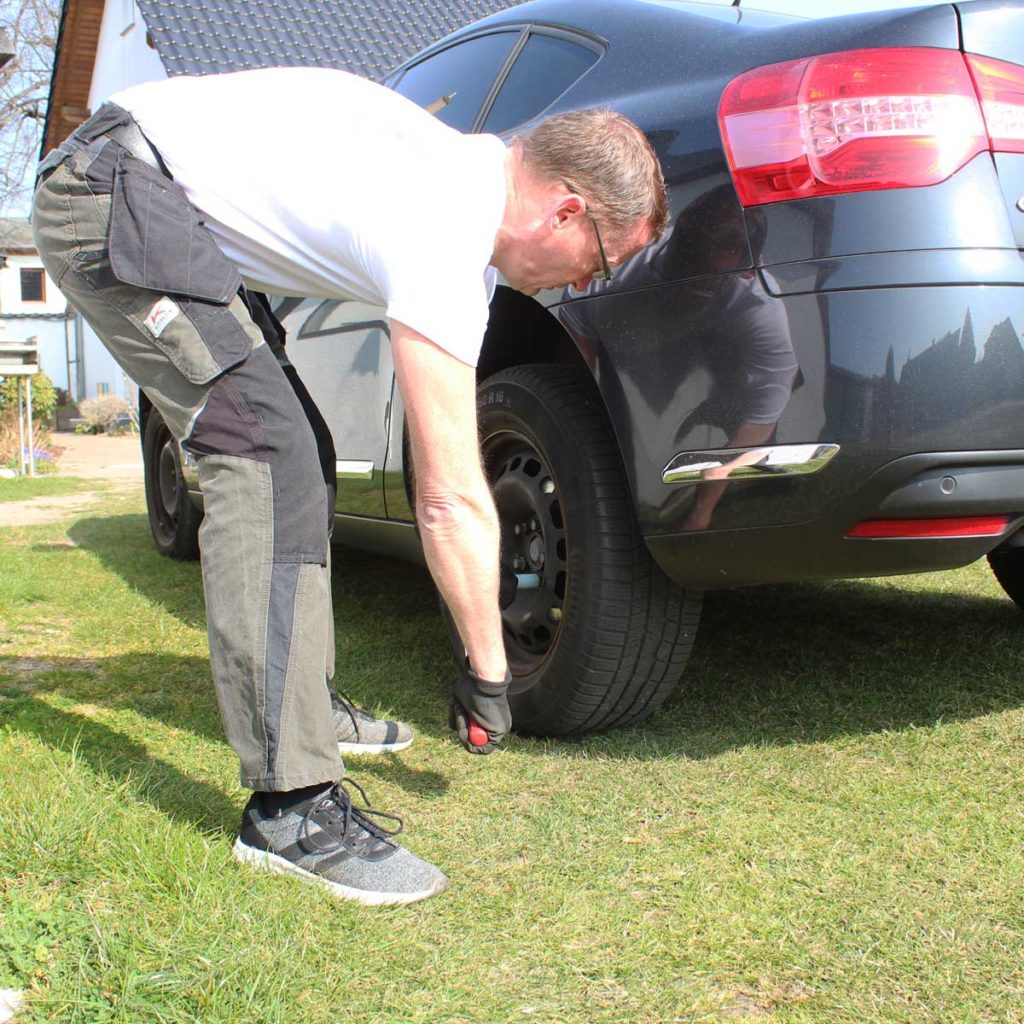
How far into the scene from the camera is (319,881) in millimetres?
1932

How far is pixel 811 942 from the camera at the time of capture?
1.76 meters

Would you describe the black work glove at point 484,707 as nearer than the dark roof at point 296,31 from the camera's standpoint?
Yes

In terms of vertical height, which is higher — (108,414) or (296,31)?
(296,31)

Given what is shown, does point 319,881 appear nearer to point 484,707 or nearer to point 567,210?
point 484,707

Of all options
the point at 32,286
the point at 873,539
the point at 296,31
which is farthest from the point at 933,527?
the point at 32,286

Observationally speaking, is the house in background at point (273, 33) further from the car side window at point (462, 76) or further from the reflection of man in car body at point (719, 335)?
the reflection of man in car body at point (719, 335)

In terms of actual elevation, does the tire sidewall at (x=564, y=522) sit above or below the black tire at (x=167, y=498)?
above

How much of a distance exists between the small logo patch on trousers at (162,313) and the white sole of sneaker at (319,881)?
2.89 ft

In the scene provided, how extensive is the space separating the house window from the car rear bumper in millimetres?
40827

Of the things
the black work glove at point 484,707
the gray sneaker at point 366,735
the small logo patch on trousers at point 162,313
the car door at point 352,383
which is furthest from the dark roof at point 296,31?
the black work glove at point 484,707

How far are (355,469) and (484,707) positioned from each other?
142 centimetres

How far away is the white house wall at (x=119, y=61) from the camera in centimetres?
1673

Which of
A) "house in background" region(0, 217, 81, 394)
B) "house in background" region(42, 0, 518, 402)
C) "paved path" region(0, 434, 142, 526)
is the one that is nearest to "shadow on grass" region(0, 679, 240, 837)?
"paved path" region(0, 434, 142, 526)

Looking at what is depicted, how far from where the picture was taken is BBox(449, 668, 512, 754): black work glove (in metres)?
1.98
